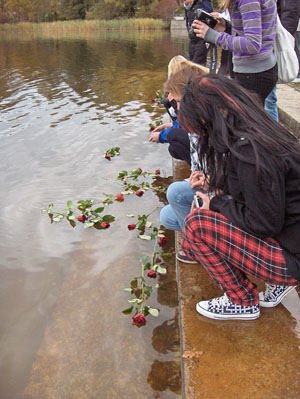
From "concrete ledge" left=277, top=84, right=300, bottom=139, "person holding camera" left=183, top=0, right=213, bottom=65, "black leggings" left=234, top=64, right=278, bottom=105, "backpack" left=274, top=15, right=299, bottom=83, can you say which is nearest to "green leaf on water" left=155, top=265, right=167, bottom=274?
"black leggings" left=234, top=64, right=278, bottom=105

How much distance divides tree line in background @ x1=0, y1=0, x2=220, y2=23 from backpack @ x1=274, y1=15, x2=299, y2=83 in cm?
4264

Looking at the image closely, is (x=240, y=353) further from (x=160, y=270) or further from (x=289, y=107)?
(x=289, y=107)

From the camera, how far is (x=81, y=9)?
50.7 metres

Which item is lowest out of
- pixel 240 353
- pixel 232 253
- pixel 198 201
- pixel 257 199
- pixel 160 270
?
pixel 160 270

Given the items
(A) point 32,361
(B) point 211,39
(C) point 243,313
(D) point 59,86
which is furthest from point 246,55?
(D) point 59,86

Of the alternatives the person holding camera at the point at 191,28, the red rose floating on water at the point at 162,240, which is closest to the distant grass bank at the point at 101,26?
the person holding camera at the point at 191,28

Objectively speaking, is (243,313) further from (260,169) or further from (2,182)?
(2,182)

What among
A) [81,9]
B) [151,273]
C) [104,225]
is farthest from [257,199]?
[81,9]

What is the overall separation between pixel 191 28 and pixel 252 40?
253cm

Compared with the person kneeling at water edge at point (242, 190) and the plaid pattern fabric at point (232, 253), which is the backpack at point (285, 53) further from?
the plaid pattern fabric at point (232, 253)

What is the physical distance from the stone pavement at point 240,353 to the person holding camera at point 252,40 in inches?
70.4

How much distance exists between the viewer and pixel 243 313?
228cm

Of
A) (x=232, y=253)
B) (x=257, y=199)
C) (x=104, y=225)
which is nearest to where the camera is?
(x=257, y=199)

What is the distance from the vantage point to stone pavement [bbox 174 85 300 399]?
1913 millimetres
